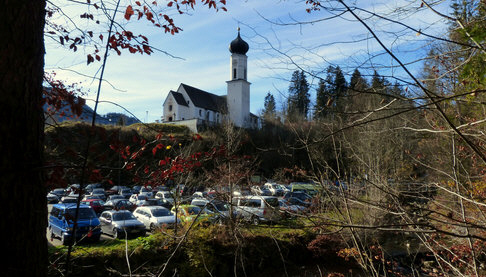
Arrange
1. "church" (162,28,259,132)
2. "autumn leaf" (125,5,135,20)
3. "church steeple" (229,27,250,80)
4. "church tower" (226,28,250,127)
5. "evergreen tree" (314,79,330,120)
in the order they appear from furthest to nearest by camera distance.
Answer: "church tower" (226,28,250,127) → "church steeple" (229,27,250,80) → "church" (162,28,259,132) → "autumn leaf" (125,5,135,20) → "evergreen tree" (314,79,330,120)

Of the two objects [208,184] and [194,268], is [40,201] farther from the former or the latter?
[208,184]

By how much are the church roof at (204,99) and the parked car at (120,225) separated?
1778 inches

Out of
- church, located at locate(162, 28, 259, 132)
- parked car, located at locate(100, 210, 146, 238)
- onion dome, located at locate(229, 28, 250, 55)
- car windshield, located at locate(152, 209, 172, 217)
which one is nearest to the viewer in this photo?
parked car, located at locate(100, 210, 146, 238)

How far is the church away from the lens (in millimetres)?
61000

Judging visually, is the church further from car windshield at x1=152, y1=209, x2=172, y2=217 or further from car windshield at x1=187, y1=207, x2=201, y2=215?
car windshield at x1=187, y1=207, x2=201, y2=215

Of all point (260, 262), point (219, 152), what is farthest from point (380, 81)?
point (260, 262)

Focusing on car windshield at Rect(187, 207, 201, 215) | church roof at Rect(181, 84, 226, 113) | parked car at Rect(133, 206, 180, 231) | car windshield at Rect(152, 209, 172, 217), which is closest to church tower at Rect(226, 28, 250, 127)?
church roof at Rect(181, 84, 226, 113)

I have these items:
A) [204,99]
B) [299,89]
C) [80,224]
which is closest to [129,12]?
[299,89]

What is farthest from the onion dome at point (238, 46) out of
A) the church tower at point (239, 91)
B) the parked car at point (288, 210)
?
the parked car at point (288, 210)

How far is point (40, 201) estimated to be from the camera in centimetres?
→ 238

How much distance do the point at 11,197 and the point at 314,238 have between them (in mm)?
14153

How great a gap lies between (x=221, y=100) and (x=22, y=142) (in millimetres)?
68480

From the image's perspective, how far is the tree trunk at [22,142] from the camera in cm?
219

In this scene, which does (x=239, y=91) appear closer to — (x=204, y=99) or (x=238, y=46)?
(x=204, y=99)
